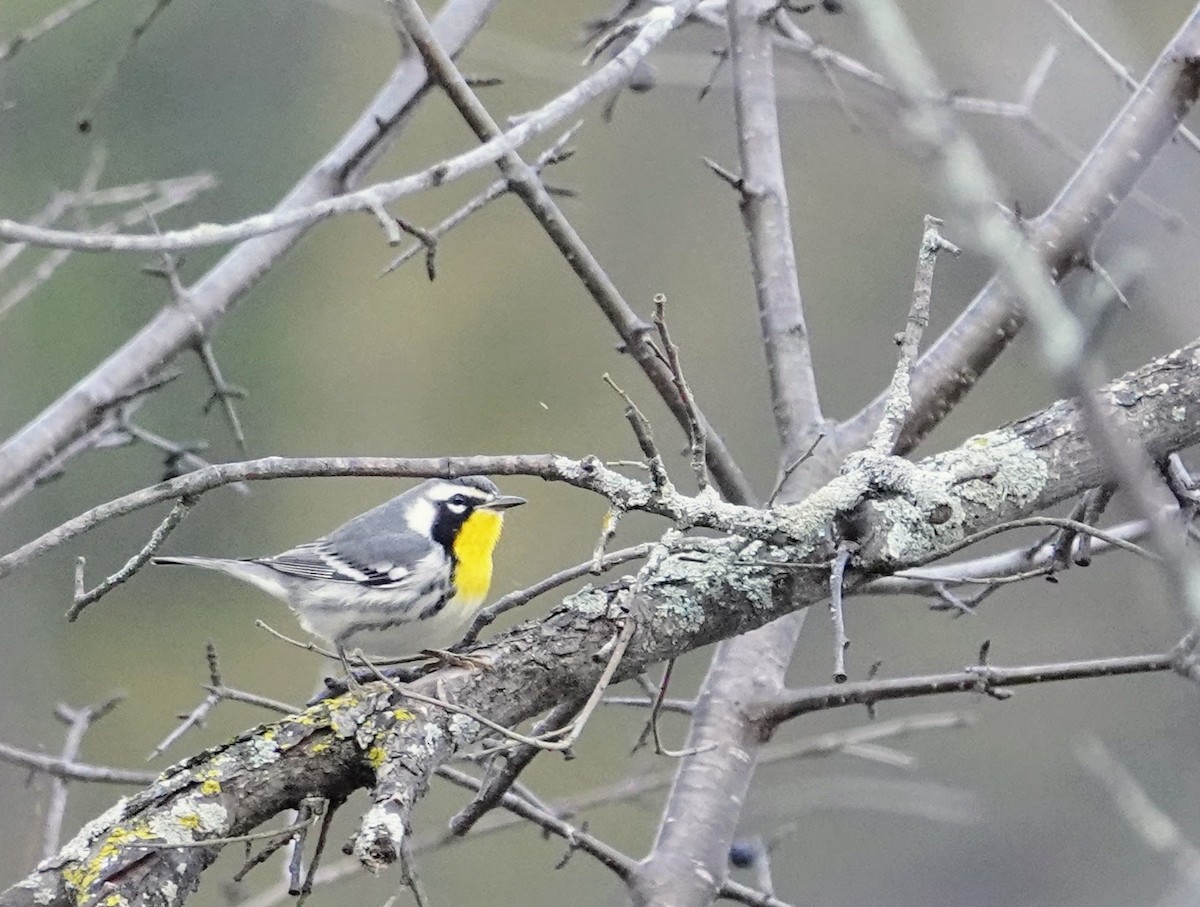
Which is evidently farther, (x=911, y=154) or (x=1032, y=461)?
(x=1032, y=461)

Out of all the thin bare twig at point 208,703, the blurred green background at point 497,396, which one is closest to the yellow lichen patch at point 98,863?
the thin bare twig at point 208,703

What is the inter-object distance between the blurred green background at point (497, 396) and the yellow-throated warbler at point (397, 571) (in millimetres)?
2552

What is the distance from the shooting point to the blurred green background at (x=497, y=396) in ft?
19.0

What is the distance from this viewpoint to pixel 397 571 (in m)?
2.67

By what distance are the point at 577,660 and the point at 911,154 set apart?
2.45ft

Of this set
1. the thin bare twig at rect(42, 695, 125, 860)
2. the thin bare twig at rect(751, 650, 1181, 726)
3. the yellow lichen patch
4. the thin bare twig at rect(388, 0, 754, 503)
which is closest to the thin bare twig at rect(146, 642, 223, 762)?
the thin bare twig at rect(42, 695, 125, 860)

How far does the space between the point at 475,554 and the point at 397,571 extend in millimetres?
178

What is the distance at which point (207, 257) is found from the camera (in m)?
6.13

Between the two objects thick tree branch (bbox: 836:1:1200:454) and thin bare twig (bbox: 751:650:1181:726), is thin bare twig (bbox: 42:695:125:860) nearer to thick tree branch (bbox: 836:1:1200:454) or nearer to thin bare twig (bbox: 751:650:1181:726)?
thin bare twig (bbox: 751:650:1181:726)

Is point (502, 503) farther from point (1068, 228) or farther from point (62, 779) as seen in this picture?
point (1068, 228)

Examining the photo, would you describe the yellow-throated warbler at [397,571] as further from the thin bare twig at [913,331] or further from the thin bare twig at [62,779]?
the thin bare twig at [913,331]

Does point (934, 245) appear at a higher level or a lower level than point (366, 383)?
lower

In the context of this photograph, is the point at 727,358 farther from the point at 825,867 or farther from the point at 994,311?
the point at 994,311

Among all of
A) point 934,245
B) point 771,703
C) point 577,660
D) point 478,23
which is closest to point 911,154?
point 934,245
